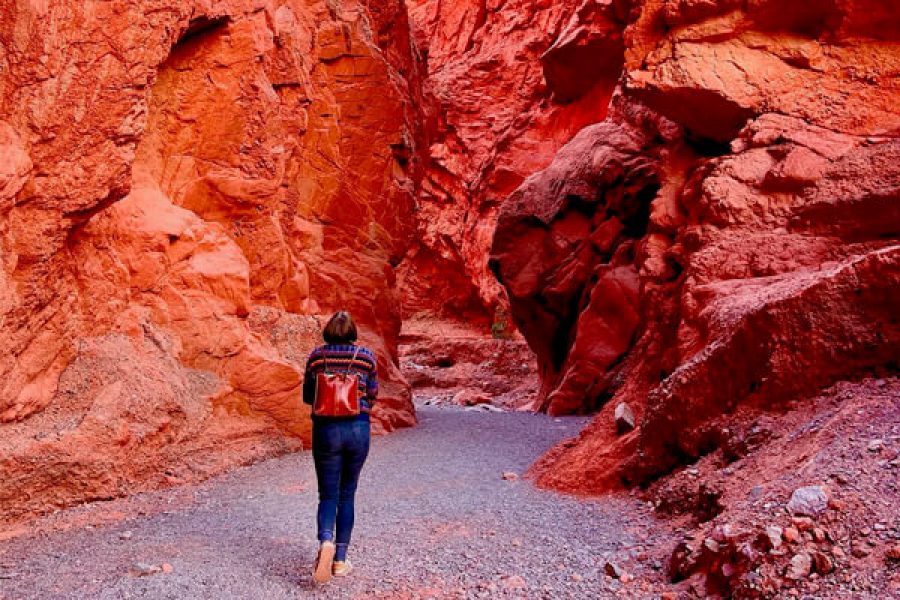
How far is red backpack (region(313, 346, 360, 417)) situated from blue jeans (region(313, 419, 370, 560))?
95 mm

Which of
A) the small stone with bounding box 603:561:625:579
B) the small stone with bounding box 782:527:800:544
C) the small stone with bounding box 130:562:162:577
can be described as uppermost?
the small stone with bounding box 782:527:800:544

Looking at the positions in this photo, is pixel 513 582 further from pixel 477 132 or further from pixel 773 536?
pixel 477 132

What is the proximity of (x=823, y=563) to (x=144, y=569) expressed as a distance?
4.10 m

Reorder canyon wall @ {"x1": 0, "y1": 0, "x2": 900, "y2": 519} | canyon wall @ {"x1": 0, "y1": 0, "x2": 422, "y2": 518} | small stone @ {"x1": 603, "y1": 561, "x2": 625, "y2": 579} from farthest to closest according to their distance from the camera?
1. canyon wall @ {"x1": 0, "y1": 0, "x2": 422, "y2": 518}
2. canyon wall @ {"x1": 0, "y1": 0, "x2": 900, "y2": 519}
3. small stone @ {"x1": 603, "y1": 561, "x2": 625, "y2": 579}

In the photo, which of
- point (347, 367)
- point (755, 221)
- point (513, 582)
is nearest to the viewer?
point (513, 582)

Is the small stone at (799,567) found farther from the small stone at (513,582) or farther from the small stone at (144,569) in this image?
the small stone at (144,569)

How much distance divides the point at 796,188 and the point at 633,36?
10.9 ft

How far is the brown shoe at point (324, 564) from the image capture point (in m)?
4.27

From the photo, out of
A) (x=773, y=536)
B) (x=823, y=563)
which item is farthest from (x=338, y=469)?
(x=823, y=563)

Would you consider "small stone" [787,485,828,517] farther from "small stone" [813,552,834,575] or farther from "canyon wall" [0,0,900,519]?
"canyon wall" [0,0,900,519]

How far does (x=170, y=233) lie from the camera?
8953 millimetres

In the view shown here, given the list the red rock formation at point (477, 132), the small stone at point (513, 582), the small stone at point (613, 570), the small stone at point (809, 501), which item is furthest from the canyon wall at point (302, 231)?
the red rock formation at point (477, 132)

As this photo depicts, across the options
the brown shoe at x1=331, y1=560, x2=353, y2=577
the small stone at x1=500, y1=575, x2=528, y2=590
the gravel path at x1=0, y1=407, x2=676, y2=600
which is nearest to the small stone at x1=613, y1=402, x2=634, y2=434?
the gravel path at x1=0, y1=407, x2=676, y2=600

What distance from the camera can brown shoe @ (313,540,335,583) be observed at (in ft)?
14.0
